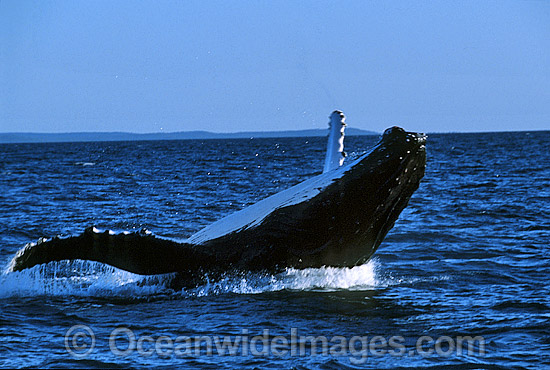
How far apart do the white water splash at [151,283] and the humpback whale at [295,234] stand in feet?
0.58

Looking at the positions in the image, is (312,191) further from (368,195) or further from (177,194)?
(177,194)

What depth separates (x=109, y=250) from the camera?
23.3 feet

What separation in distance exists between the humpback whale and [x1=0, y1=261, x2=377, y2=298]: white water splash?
18 centimetres

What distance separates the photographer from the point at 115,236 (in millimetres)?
7117

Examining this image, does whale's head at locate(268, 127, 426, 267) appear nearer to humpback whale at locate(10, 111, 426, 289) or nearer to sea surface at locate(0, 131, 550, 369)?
humpback whale at locate(10, 111, 426, 289)

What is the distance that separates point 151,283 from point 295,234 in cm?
157

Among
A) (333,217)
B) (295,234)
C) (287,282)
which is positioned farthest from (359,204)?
(287,282)

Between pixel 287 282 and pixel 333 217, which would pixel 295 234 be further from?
pixel 287 282

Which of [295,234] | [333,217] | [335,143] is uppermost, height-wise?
[335,143]

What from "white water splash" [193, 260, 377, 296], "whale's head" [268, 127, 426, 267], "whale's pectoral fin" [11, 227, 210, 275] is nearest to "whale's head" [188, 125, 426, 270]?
"whale's head" [268, 127, 426, 267]

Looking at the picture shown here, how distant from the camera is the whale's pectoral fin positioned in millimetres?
7027

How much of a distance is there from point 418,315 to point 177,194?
18313 mm

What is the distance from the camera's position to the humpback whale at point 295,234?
7.15 meters

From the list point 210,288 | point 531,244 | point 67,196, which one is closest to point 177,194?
point 67,196
